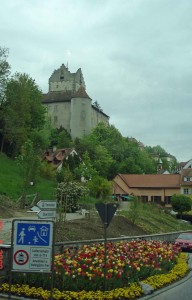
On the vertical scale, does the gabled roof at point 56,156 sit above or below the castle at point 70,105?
below

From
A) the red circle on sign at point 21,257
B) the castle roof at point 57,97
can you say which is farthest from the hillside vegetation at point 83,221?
the castle roof at point 57,97

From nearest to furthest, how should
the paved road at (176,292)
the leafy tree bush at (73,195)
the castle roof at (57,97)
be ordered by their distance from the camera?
the paved road at (176,292)
the leafy tree bush at (73,195)
the castle roof at (57,97)

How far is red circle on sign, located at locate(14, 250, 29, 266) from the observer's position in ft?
31.6

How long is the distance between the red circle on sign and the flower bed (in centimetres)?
313

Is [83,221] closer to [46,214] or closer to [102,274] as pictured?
[46,214]

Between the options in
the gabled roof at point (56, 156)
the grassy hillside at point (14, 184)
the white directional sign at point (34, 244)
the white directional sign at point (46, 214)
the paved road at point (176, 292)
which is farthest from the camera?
the gabled roof at point (56, 156)

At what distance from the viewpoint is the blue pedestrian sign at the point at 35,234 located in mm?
9539

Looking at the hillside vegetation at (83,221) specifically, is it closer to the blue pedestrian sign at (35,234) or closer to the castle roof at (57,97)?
the blue pedestrian sign at (35,234)

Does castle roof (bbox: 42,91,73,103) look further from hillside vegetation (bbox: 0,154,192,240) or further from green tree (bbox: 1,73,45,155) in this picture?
hillside vegetation (bbox: 0,154,192,240)

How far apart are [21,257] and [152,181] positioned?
79834mm

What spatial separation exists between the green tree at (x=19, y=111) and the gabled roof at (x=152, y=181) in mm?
19529

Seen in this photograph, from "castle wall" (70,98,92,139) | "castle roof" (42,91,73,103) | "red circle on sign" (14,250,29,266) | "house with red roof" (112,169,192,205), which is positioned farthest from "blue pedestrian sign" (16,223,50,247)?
"castle roof" (42,91,73,103)

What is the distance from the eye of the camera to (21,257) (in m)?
9.66

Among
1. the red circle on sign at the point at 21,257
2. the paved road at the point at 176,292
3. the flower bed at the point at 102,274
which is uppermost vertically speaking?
the red circle on sign at the point at 21,257
